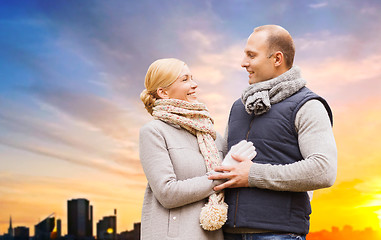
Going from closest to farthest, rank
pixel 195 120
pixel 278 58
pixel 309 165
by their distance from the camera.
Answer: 1. pixel 309 165
2. pixel 278 58
3. pixel 195 120

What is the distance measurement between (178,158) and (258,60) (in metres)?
0.89

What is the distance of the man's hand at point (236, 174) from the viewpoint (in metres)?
2.89

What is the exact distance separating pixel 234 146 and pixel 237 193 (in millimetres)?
314

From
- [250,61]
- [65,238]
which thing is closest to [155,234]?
[250,61]

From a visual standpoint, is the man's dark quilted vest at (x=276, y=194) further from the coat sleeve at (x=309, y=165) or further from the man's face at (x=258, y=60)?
the man's face at (x=258, y=60)

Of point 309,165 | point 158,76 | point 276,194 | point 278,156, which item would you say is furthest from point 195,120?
point 309,165

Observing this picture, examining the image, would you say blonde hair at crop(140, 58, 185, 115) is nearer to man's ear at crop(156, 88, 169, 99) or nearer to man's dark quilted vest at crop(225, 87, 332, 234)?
man's ear at crop(156, 88, 169, 99)

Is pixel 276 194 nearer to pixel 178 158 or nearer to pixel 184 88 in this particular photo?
pixel 178 158

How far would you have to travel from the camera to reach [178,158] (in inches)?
124

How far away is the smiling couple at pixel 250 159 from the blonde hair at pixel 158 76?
142 mm

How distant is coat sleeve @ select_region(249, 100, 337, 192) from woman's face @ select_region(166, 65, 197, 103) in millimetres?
825

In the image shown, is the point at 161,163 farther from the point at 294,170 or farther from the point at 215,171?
the point at 294,170

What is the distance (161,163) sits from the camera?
3049 mm

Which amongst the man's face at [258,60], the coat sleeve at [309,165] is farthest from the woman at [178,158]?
the man's face at [258,60]
